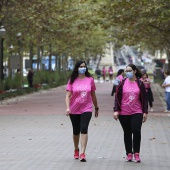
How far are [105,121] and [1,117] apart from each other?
3833 millimetres

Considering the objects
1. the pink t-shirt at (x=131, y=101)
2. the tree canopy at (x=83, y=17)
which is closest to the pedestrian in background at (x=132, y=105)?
the pink t-shirt at (x=131, y=101)

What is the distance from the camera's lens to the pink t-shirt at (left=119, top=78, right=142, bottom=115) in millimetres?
11898

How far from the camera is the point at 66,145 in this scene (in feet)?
48.8

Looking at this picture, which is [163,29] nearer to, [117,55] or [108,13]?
[108,13]

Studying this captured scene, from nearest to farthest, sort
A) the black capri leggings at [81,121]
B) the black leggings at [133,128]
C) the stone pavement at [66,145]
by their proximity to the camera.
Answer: the stone pavement at [66,145] < the black leggings at [133,128] < the black capri leggings at [81,121]

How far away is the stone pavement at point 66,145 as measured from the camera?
11758 millimetres

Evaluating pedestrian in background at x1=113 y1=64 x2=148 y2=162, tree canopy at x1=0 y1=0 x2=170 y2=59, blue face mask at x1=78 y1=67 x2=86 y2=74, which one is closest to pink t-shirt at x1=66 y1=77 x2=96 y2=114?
blue face mask at x1=78 y1=67 x2=86 y2=74

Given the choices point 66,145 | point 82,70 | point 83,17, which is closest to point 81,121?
point 82,70

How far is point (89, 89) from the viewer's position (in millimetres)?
12250

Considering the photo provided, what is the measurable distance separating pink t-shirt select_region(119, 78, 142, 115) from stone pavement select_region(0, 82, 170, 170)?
0.88m

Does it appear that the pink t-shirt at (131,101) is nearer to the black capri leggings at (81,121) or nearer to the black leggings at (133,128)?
the black leggings at (133,128)

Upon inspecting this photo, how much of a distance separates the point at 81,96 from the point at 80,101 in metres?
0.10

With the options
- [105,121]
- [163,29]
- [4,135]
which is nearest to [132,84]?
[4,135]

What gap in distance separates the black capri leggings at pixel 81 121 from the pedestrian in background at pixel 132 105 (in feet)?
1.64
